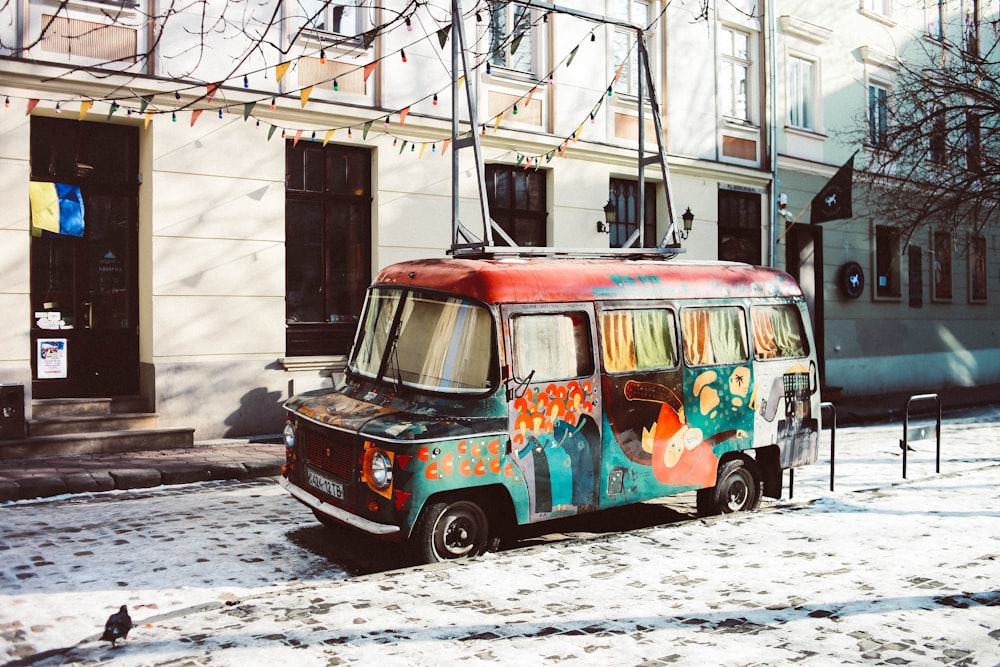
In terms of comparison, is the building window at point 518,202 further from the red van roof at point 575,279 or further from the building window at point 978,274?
the building window at point 978,274

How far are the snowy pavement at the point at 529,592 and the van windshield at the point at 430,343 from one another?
1.33m

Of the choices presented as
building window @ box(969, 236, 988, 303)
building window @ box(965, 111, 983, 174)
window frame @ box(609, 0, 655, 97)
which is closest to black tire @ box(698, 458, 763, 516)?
building window @ box(965, 111, 983, 174)

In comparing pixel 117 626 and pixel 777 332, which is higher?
pixel 777 332

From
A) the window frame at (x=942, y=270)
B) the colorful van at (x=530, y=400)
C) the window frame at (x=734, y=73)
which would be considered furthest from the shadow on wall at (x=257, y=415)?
the window frame at (x=942, y=270)

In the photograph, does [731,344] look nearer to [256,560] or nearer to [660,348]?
[660,348]

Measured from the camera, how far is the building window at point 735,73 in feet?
61.4

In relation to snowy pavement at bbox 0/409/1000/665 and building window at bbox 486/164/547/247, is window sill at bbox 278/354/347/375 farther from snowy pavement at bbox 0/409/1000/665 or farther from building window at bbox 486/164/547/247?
snowy pavement at bbox 0/409/1000/665

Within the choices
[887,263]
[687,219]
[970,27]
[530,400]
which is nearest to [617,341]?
[530,400]

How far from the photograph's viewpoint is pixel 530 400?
642 cm

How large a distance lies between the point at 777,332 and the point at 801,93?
14111mm

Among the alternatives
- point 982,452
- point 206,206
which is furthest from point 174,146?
point 982,452

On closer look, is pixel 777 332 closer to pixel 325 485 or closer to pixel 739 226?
pixel 325 485

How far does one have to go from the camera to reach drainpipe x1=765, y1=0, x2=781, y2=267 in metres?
19.1

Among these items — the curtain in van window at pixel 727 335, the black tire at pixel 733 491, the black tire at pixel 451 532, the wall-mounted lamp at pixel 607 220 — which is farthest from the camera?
the wall-mounted lamp at pixel 607 220
